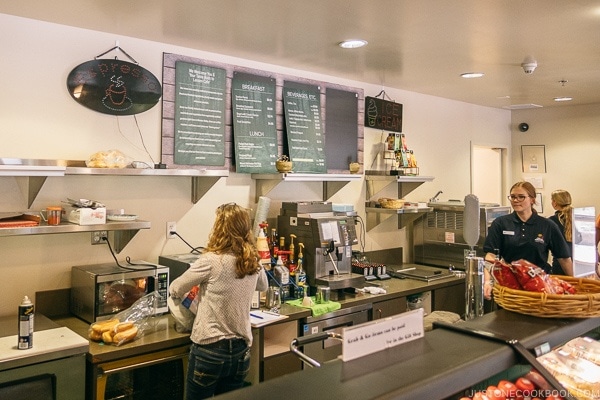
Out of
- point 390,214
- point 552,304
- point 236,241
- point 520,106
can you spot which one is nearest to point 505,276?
point 552,304

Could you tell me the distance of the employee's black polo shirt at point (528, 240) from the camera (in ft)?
11.3

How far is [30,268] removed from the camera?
2.96 meters

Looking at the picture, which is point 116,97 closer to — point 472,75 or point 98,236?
point 98,236

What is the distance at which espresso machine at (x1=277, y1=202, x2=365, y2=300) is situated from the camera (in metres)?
3.66

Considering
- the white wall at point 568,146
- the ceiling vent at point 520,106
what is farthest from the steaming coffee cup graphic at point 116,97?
the white wall at point 568,146

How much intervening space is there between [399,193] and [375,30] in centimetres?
233

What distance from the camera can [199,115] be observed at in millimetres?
3604

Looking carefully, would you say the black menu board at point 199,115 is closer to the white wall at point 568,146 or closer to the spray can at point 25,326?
the spray can at point 25,326

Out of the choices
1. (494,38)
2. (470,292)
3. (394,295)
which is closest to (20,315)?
(470,292)

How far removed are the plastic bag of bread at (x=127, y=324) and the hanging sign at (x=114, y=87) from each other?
1164 mm

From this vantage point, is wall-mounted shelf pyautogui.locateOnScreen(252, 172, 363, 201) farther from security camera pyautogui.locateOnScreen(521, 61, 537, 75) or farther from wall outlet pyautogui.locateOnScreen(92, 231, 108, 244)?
security camera pyautogui.locateOnScreen(521, 61, 537, 75)

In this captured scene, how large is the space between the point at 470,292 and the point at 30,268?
7.70 ft

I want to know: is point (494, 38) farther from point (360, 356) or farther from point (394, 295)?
point (360, 356)

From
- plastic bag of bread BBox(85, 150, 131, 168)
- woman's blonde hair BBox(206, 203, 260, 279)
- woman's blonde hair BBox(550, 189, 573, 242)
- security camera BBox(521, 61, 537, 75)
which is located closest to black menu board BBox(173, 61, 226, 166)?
plastic bag of bread BBox(85, 150, 131, 168)
